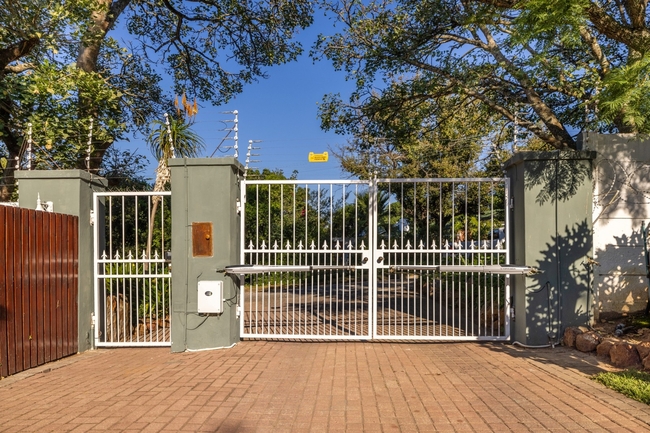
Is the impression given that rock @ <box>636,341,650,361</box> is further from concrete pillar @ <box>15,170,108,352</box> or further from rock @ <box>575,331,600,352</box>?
concrete pillar @ <box>15,170,108,352</box>

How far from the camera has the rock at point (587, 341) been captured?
17.8 feet

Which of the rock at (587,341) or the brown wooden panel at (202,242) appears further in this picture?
the brown wooden panel at (202,242)

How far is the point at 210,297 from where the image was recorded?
5.78 meters

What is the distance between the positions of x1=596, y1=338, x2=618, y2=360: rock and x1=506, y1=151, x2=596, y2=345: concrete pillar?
1.71 ft

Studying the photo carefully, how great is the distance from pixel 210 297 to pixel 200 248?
650 millimetres

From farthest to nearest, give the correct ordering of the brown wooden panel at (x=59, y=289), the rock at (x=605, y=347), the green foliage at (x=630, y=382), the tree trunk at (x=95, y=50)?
the tree trunk at (x=95, y=50) < the brown wooden panel at (x=59, y=289) < the rock at (x=605, y=347) < the green foliage at (x=630, y=382)

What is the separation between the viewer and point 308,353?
5770 millimetres

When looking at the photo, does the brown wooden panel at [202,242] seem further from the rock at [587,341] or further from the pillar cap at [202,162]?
the rock at [587,341]

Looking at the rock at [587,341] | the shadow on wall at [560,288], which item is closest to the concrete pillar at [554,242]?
the shadow on wall at [560,288]

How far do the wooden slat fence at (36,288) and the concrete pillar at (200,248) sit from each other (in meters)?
1.35

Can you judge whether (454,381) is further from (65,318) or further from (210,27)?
(210,27)

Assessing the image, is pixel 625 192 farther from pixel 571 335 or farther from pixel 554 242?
pixel 571 335

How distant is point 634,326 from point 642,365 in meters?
1.12

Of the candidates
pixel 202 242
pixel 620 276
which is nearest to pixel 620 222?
pixel 620 276
